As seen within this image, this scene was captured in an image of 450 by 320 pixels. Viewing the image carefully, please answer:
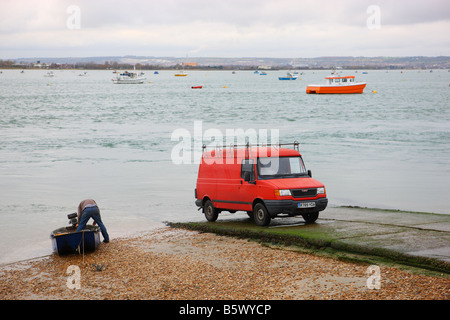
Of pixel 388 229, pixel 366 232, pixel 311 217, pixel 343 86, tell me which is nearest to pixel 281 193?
pixel 311 217

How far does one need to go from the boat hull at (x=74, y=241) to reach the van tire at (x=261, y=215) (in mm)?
5035

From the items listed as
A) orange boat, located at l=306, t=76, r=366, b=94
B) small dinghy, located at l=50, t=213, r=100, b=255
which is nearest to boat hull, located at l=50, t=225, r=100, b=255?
small dinghy, located at l=50, t=213, r=100, b=255

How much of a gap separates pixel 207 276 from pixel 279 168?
5.75 metres

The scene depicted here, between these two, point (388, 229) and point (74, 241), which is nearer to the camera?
point (74, 241)

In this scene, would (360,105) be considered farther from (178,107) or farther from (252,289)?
(252,289)

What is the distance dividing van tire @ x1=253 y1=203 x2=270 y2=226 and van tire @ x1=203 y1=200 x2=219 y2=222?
1978 mm

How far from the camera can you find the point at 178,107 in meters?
104

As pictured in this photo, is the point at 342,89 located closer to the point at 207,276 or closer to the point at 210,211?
the point at 210,211

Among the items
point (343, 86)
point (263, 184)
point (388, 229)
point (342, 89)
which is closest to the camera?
point (388, 229)

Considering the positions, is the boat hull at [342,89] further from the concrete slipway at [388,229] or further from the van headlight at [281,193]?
the van headlight at [281,193]

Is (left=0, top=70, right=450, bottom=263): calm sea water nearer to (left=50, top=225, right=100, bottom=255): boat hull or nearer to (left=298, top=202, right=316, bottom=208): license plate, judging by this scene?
(left=50, top=225, right=100, bottom=255): boat hull

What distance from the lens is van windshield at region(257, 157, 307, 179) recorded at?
19.0 metres

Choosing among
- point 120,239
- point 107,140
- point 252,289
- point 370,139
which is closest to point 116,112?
point 107,140

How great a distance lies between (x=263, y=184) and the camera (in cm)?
1852
